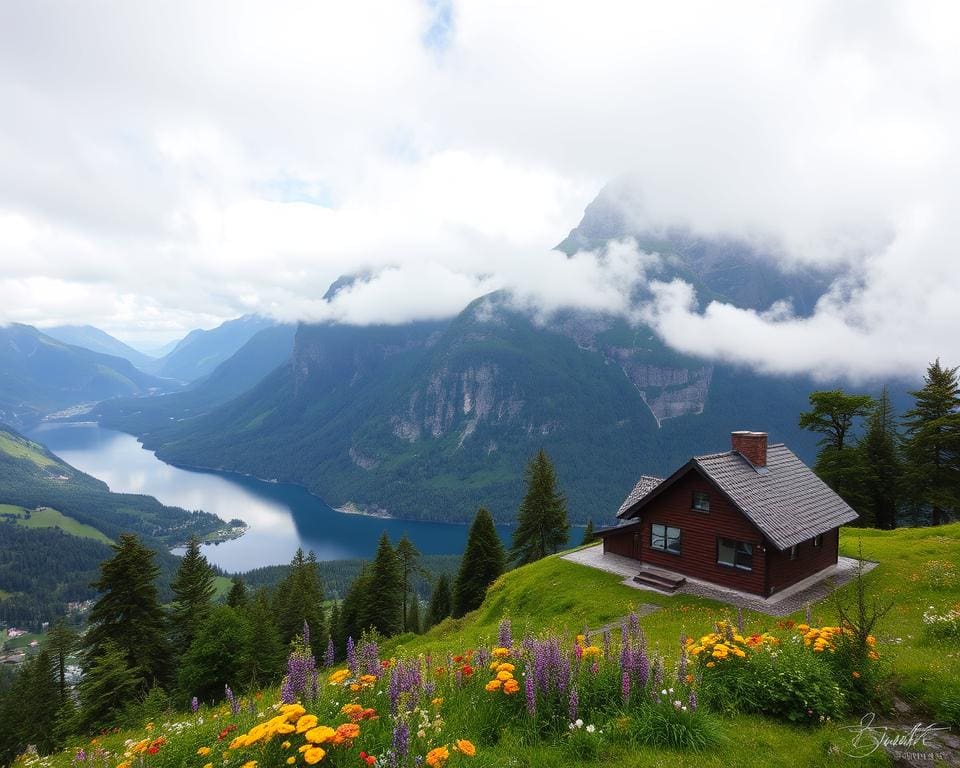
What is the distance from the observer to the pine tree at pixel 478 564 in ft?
191

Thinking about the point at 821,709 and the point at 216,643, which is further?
the point at 216,643

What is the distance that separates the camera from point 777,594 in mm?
28156

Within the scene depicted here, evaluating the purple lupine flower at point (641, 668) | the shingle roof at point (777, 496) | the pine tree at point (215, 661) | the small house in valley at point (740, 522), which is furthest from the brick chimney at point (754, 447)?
the pine tree at point (215, 661)

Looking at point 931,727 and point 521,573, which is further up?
point 931,727

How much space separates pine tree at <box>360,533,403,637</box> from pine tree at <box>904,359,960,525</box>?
50.3 m

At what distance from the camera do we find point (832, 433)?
177ft

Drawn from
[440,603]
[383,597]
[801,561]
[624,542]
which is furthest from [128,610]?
[801,561]

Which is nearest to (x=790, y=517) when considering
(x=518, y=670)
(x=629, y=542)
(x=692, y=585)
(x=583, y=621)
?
(x=692, y=585)

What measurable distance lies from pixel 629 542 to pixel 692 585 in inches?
259

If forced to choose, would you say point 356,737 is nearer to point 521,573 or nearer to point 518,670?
point 518,670

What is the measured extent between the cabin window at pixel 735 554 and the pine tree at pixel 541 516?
28896 millimetres

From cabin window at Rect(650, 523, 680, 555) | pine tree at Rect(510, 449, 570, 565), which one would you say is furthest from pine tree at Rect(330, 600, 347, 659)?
cabin window at Rect(650, 523, 680, 555)

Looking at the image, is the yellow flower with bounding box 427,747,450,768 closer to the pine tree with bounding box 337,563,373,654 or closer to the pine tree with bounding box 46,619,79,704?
the pine tree with bounding box 46,619,79,704

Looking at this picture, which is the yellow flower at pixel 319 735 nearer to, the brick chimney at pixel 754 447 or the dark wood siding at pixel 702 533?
the dark wood siding at pixel 702 533
